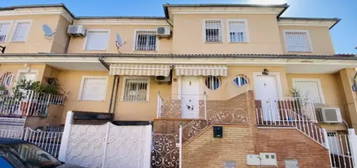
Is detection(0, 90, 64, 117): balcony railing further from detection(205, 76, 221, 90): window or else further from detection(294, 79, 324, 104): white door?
detection(294, 79, 324, 104): white door

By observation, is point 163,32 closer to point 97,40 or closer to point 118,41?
point 118,41

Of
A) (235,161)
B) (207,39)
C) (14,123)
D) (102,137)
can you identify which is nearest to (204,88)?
(207,39)

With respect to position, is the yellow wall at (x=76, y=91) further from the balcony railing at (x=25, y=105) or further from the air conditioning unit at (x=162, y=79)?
the air conditioning unit at (x=162, y=79)

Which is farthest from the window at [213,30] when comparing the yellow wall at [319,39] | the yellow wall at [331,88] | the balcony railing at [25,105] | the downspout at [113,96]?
the balcony railing at [25,105]

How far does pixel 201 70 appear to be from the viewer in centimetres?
1252

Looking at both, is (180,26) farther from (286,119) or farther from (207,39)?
(286,119)

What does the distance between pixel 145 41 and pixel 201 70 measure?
7161 mm

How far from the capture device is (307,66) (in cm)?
1293

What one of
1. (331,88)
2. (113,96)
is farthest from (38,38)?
(331,88)

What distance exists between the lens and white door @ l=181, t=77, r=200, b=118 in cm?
1241

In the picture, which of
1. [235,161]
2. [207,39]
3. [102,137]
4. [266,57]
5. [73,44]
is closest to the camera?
[235,161]

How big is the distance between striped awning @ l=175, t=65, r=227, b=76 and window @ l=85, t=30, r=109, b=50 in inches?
326

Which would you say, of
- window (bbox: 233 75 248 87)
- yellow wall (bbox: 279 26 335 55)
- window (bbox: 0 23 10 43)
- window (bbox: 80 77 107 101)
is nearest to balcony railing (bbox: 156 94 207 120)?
window (bbox: 233 75 248 87)

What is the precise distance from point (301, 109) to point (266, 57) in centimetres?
393
